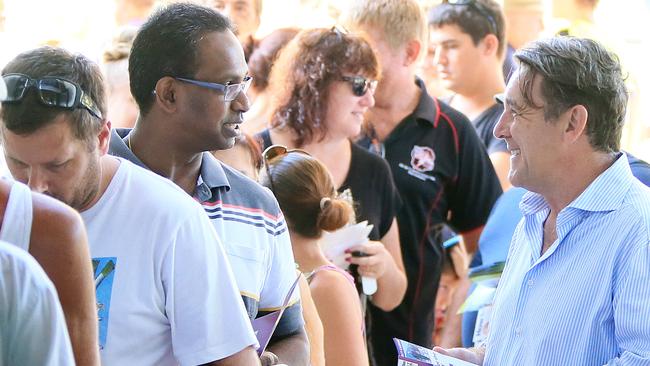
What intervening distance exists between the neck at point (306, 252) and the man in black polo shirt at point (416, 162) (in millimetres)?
1311

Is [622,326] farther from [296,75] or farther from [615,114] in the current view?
[296,75]

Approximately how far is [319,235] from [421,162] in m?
1.47

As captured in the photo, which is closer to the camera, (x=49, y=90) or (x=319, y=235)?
(x=49, y=90)

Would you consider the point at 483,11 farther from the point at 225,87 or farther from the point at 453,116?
the point at 225,87

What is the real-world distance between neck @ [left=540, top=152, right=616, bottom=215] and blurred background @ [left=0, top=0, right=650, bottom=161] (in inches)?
117

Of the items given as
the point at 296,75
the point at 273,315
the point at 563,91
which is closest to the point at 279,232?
the point at 273,315

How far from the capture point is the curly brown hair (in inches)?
171

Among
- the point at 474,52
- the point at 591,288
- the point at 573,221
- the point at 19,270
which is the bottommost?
the point at 474,52

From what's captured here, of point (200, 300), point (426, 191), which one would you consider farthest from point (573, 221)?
point (426, 191)

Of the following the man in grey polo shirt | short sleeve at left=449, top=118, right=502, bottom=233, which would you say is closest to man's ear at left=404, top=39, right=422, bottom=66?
short sleeve at left=449, top=118, right=502, bottom=233

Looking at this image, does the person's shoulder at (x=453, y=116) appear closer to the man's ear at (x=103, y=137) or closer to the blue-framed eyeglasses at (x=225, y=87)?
the blue-framed eyeglasses at (x=225, y=87)

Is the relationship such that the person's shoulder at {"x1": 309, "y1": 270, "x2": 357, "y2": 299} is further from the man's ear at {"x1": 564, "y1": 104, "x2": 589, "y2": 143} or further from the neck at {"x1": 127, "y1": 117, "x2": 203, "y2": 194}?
the man's ear at {"x1": 564, "y1": 104, "x2": 589, "y2": 143}

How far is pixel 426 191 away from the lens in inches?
194

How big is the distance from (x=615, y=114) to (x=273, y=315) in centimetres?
102
